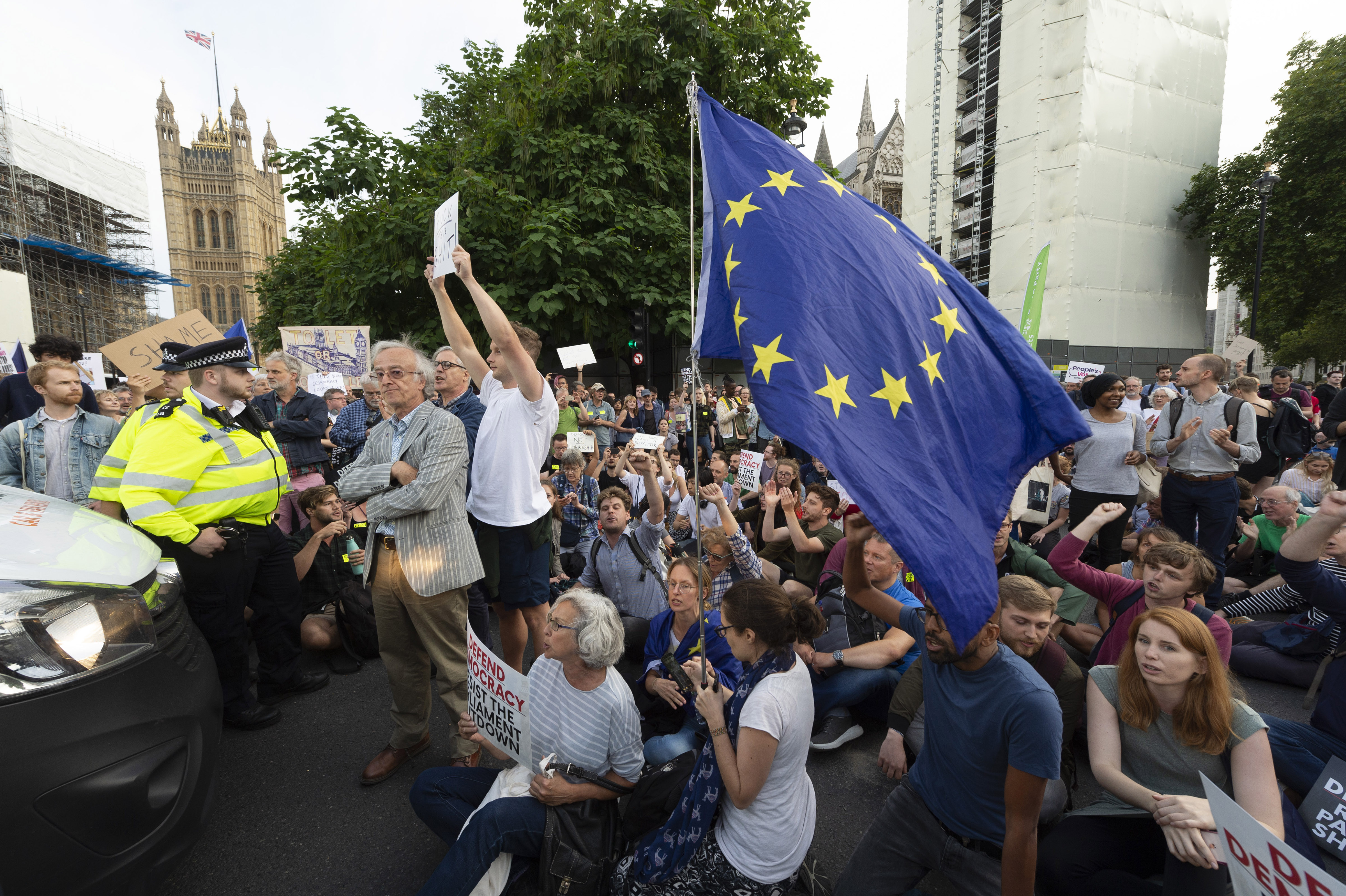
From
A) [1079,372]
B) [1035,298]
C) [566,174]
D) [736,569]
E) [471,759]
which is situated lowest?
[471,759]

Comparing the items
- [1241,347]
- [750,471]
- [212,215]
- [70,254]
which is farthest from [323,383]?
[212,215]

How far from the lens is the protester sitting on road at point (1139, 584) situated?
3.06 metres

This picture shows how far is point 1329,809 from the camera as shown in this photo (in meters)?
2.36

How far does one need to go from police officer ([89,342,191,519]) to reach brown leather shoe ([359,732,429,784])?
6.04 feet

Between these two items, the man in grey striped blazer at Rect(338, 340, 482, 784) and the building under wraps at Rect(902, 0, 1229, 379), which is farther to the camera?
the building under wraps at Rect(902, 0, 1229, 379)

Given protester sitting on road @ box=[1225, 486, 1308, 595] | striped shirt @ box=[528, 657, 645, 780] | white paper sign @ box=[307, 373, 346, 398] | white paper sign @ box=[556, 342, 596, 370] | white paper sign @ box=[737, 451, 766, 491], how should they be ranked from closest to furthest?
1. striped shirt @ box=[528, 657, 645, 780]
2. protester sitting on road @ box=[1225, 486, 1308, 595]
3. white paper sign @ box=[737, 451, 766, 491]
4. white paper sign @ box=[307, 373, 346, 398]
5. white paper sign @ box=[556, 342, 596, 370]

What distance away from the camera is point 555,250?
35.8 ft

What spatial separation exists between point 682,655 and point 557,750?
40.6 inches

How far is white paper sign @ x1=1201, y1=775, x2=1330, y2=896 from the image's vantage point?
1.39m

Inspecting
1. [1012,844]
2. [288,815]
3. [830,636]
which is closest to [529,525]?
[288,815]

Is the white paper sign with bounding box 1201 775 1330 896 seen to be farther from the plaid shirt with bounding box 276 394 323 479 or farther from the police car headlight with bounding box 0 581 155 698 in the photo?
the plaid shirt with bounding box 276 394 323 479

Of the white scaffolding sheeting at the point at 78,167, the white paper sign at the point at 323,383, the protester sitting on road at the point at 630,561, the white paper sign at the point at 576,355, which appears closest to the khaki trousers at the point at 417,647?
the protester sitting on road at the point at 630,561

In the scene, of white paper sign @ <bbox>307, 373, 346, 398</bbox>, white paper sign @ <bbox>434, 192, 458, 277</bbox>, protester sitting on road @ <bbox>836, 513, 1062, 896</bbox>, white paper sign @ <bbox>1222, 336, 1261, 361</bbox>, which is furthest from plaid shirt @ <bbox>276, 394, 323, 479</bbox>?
white paper sign @ <bbox>1222, 336, 1261, 361</bbox>

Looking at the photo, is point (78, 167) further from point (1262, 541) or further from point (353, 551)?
point (1262, 541)
